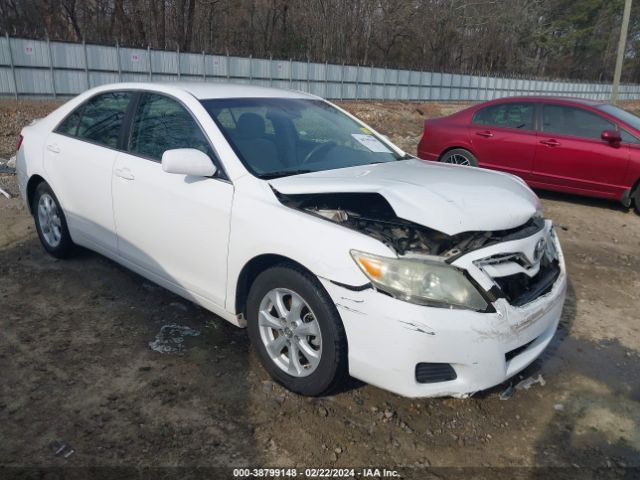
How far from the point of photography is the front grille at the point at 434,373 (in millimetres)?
2465

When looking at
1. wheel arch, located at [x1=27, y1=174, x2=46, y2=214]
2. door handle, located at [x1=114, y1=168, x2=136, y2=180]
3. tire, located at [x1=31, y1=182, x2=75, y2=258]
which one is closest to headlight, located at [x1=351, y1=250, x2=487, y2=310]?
door handle, located at [x1=114, y1=168, x2=136, y2=180]

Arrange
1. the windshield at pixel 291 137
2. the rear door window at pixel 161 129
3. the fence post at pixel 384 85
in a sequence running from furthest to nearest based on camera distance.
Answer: the fence post at pixel 384 85
the rear door window at pixel 161 129
the windshield at pixel 291 137

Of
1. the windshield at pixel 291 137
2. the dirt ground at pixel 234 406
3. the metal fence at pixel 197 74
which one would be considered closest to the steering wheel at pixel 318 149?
the windshield at pixel 291 137

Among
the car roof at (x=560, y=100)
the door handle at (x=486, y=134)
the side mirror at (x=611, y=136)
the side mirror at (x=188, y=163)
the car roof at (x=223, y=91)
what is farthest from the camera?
the door handle at (x=486, y=134)

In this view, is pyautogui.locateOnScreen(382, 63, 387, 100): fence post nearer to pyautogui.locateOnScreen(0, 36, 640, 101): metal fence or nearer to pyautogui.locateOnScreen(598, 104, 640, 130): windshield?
pyautogui.locateOnScreen(0, 36, 640, 101): metal fence

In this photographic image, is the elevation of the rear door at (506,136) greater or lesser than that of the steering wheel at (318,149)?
lesser

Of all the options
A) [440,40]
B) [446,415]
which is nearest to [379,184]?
[446,415]

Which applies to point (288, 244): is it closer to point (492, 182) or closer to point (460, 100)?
point (492, 182)

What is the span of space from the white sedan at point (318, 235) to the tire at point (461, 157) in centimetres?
440

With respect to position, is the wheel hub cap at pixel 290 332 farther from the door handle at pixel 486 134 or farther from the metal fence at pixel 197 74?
the metal fence at pixel 197 74

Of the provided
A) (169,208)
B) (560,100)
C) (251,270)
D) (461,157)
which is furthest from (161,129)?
(560,100)

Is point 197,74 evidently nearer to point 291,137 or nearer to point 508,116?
point 508,116

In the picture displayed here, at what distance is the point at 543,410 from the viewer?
2883mm

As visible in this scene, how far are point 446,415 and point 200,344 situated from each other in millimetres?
1594
